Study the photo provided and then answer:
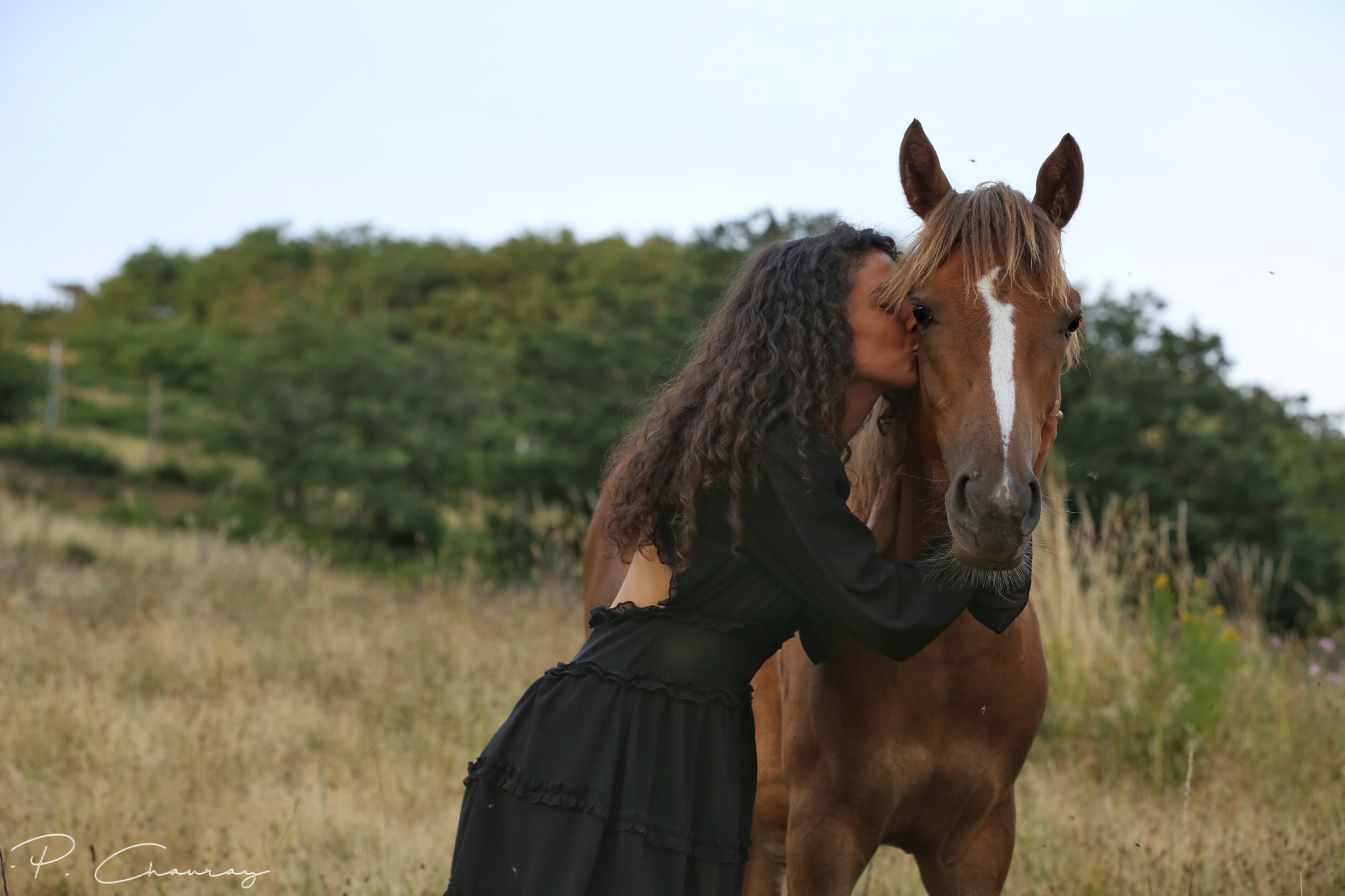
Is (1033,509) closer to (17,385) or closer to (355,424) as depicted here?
(355,424)

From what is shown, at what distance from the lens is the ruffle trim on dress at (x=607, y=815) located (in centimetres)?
170

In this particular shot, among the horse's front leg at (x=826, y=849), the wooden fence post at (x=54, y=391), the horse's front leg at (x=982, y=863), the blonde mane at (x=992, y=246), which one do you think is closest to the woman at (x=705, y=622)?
the blonde mane at (x=992, y=246)

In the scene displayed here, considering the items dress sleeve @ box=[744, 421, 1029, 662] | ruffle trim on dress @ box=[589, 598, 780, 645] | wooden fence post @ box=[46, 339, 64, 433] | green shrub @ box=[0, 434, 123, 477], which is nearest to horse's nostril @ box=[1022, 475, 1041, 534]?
dress sleeve @ box=[744, 421, 1029, 662]

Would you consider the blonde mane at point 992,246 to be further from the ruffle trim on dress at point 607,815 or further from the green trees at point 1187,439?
the green trees at point 1187,439

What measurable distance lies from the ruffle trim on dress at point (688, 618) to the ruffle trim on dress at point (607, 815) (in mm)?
322

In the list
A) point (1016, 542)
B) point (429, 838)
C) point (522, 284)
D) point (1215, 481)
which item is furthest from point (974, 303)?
point (522, 284)

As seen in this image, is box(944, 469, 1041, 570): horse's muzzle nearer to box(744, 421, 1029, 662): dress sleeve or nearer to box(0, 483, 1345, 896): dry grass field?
box(744, 421, 1029, 662): dress sleeve

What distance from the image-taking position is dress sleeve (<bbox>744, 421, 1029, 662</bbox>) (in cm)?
169

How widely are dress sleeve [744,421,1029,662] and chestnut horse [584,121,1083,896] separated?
10 centimetres

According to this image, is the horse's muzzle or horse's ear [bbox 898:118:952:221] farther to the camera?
horse's ear [bbox 898:118:952:221]

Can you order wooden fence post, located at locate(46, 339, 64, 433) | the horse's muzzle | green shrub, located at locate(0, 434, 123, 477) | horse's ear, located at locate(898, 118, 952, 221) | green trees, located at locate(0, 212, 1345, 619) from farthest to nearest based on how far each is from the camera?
wooden fence post, located at locate(46, 339, 64, 433) < green shrub, located at locate(0, 434, 123, 477) < green trees, located at locate(0, 212, 1345, 619) < horse's ear, located at locate(898, 118, 952, 221) < the horse's muzzle

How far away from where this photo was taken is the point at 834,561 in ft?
5.53

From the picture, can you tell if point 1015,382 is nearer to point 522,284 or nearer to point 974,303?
point 974,303

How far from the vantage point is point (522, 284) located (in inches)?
1655
